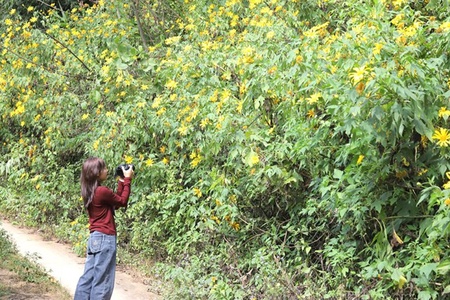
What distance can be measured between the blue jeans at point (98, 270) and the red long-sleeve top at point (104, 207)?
0.17ft

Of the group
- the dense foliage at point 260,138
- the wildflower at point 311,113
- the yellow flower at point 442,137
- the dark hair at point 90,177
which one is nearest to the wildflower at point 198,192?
the dense foliage at point 260,138

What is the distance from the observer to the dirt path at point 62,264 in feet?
18.7

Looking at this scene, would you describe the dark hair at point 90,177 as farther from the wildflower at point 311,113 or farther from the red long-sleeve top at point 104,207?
the wildflower at point 311,113

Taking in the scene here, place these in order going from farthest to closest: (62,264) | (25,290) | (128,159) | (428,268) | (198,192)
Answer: (62,264)
(128,159)
(198,192)
(25,290)
(428,268)

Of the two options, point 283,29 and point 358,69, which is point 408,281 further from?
point 283,29

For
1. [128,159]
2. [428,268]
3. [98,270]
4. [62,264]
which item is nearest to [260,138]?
[98,270]

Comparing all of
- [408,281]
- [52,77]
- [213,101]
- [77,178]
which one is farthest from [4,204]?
[408,281]

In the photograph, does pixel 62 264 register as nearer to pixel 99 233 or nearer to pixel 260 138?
pixel 99 233

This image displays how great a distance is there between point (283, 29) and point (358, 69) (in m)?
2.13

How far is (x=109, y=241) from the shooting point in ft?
14.6

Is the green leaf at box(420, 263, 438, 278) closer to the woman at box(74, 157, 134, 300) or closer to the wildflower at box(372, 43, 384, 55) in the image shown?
the wildflower at box(372, 43, 384, 55)

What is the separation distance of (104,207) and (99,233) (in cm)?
19

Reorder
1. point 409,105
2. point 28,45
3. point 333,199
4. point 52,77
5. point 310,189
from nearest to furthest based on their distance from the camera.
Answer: point 409,105
point 333,199
point 310,189
point 52,77
point 28,45

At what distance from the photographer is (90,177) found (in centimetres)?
446
